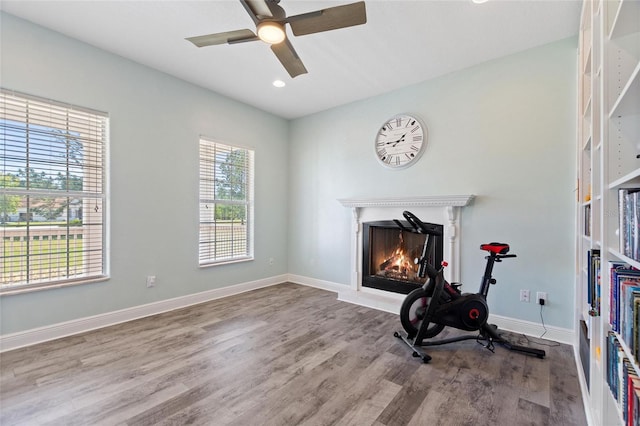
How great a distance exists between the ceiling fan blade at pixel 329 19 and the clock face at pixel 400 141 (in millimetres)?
1964

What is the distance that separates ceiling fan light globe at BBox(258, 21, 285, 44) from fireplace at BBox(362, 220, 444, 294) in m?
2.58

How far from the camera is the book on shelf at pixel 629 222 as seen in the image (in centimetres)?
102

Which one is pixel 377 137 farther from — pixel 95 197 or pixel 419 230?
pixel 95 197

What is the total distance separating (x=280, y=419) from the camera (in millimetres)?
1675

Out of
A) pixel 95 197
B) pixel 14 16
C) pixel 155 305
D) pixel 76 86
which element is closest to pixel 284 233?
pixel 155 305

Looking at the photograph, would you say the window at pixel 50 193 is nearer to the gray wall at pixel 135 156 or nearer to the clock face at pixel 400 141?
the gray wall at pixel 135 156

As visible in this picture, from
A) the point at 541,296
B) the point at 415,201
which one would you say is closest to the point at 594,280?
the point at 541,296

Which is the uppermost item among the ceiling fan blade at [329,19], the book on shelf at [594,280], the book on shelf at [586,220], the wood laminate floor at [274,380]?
the ceiling fan blade at [329,19]

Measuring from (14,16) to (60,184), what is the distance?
146cm

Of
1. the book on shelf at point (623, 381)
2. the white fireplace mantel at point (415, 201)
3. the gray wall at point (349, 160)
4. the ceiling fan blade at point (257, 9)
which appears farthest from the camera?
the white fireplace mantel at point (415, 201)

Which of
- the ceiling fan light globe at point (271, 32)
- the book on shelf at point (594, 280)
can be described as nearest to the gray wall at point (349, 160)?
the book on shelf at point (594, 280)

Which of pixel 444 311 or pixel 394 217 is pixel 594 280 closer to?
pixel 444 311

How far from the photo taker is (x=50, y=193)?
2721mm

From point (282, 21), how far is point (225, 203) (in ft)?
9.19
